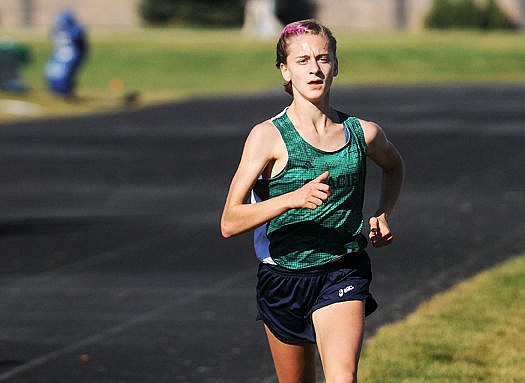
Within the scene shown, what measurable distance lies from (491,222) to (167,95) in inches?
1055

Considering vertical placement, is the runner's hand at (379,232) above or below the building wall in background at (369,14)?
above

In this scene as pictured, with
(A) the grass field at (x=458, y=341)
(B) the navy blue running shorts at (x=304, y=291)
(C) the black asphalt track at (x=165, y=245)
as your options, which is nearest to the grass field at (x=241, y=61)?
(C) the black asphalt track at (x=165, y=245)

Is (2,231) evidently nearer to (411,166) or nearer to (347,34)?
(411,166)

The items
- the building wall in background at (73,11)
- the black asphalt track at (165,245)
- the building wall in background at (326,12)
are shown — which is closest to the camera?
the black asphalt track at (165,245)

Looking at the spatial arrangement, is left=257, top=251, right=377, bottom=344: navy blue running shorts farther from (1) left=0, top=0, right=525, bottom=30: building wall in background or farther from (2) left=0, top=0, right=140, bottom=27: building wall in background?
(2) left=0, top=0, right=140, bottom=27: building wall in background

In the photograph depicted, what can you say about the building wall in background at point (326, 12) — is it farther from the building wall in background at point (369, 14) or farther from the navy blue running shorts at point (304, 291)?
the navy blue running shorts at point (304, 291)

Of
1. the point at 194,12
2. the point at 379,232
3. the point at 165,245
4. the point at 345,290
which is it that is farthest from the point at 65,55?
the point at 194,12

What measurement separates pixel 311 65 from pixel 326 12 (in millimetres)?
72288

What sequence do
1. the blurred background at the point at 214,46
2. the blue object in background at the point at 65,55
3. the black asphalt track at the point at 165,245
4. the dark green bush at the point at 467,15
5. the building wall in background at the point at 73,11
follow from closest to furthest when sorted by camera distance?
the black asphalt track at the point at 165,245, the blue object in background at the point at 65,55, the blurred background at the point at 214,46, the dark green bush at the point at 467,15, the building wall in background at the point at 73,11

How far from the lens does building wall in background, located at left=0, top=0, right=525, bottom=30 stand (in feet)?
251

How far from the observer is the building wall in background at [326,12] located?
251 ft

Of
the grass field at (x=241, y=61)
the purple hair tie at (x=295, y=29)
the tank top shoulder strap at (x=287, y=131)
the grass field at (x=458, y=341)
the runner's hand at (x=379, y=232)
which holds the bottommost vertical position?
the grass field at (x=241, y=61)

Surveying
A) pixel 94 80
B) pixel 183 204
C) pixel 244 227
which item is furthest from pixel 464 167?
pixel 94 80

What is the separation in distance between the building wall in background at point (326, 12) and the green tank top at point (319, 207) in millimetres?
69854
